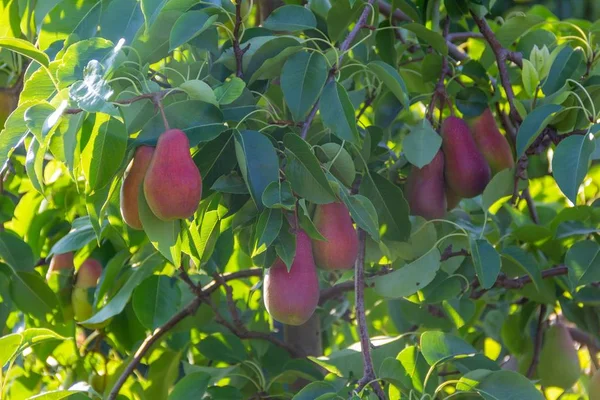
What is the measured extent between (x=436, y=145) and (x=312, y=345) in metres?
0.51

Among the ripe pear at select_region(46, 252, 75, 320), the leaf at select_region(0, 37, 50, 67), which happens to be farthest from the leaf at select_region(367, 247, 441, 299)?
the ripe pear at select_region(46, 252, 75, 320)

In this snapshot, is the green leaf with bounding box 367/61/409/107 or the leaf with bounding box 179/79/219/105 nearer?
the leaf with bounding box 179/79/219/105

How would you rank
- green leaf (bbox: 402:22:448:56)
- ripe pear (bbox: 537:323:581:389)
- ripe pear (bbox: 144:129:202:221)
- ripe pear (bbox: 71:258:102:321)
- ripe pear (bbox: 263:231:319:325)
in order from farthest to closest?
ripe pear (bbox: 71:258:102:321) < ripe pear (bbox: 537:323:581:389) < green leaf (bbox: 402:22:448:56) < ripe pear (bbox: 263:231:319:325) < ripe pear (bbox: 144:129:202:221)

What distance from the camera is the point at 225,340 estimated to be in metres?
1.19

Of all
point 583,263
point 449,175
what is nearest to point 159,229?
point 449,175

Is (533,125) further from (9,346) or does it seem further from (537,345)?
(9,346)

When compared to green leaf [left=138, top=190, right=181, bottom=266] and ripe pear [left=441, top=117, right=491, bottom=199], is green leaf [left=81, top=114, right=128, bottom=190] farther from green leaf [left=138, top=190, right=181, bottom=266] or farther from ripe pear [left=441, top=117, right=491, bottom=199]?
ripe pear [left=441, top=117, right=491, bottom=199]

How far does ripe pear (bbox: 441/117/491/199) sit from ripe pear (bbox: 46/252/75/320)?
0.62 m

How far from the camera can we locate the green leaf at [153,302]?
1.13m

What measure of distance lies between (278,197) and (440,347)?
0.76 ft

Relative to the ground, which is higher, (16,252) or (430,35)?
(430,35)

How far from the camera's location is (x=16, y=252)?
4.00 feet

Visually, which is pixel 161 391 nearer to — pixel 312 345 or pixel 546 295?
pixel 312 345

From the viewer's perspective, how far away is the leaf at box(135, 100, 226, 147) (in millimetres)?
765
